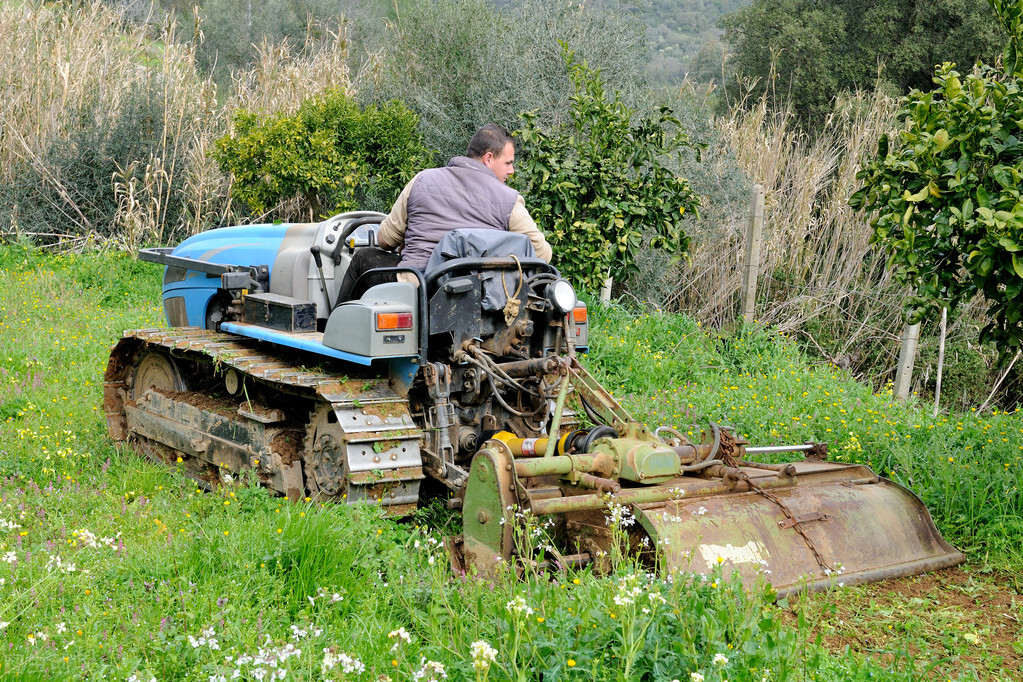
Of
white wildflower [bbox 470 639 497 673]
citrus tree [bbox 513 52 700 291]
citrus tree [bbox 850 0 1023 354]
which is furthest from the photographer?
citrus tree [bbox 513 52 700 291]

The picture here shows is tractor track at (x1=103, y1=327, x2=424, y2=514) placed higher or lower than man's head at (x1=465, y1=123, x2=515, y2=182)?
lower

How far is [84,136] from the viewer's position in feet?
42.2

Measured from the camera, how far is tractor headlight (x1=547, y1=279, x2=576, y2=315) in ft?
16.0

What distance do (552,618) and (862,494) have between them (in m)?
2.10

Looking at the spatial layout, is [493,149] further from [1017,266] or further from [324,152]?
[324,152]

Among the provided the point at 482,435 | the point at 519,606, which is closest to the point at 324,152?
the point at 482,435

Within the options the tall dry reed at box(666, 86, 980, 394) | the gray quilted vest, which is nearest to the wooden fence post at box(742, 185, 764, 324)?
the tall dry reed at box(666, 86, 980, 394)

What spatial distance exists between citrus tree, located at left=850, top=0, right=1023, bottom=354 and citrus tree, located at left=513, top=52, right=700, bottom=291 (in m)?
3.53

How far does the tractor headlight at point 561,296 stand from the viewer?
4863 millimetres

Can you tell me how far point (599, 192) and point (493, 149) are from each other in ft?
11.2

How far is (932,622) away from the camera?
404cm

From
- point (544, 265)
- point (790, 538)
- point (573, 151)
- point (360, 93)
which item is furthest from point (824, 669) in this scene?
point (360, 93)

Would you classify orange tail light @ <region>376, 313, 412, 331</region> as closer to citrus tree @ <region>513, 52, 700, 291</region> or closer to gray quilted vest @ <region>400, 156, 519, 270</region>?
gray quilted vest @ <region>400, 156, 519, 270</region>

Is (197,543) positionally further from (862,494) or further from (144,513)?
(862,494)
